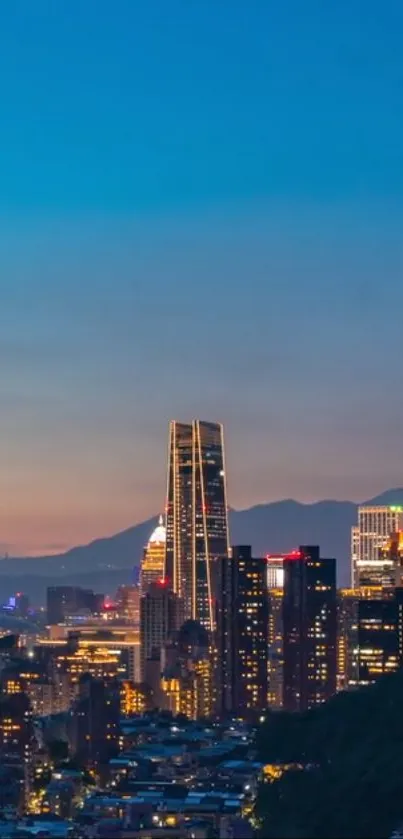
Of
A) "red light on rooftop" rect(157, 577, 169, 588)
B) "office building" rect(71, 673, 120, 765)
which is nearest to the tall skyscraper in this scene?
"office building" rect(71, 673, 120, 765)

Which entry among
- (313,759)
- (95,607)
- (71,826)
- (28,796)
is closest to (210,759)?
(28,796)

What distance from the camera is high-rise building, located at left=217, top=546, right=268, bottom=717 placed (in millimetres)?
58312

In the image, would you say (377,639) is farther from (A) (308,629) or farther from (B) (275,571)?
(B) (275,571)

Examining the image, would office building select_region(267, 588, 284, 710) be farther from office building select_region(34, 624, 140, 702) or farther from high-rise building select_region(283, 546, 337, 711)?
office building select_region(34, 624, 140, 702)

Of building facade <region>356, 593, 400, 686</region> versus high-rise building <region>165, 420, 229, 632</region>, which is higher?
high-rise building <region>165, 420, 229, 632</region>

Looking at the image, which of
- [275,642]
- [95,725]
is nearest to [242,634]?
[275,642]

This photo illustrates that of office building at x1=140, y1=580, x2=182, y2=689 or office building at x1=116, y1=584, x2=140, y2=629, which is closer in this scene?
office building at x1=140, y1=580, x2=182, y2=689

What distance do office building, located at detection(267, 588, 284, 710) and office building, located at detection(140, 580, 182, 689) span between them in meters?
10.9

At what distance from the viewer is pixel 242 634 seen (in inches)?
2383

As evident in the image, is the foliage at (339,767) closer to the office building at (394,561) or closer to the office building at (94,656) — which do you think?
the office building at (94,656)

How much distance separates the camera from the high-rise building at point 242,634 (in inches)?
2296

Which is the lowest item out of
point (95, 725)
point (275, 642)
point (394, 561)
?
point (95, 725)

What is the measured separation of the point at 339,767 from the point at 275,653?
30.6m

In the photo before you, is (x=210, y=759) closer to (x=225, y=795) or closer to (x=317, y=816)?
(x=225, y=795)
